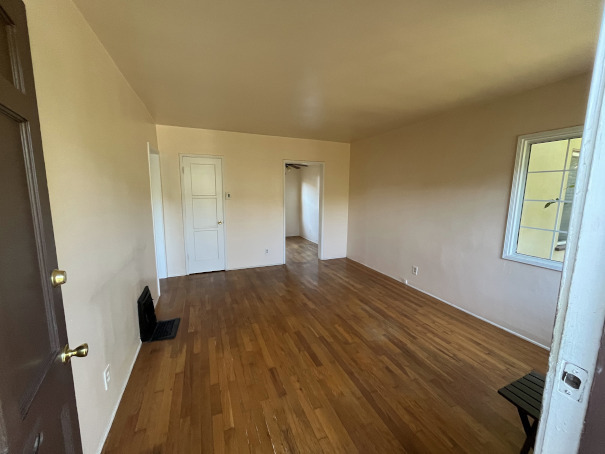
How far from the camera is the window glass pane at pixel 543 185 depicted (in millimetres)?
2362

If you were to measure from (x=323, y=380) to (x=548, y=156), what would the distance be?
9.81 feet

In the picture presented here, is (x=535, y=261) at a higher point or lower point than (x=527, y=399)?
higher

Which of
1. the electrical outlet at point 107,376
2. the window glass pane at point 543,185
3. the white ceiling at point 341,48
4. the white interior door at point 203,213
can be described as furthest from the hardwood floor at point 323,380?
the white ceiling at point 341,48

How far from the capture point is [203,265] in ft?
14.5

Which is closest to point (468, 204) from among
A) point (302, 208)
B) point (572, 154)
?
point (572, 154)

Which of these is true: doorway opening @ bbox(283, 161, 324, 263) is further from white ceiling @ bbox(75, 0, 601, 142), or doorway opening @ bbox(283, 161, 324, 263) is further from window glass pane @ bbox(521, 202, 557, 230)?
window glass pane @ bbox(521, 202, 557, 230)

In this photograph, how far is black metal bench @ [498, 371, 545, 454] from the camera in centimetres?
124

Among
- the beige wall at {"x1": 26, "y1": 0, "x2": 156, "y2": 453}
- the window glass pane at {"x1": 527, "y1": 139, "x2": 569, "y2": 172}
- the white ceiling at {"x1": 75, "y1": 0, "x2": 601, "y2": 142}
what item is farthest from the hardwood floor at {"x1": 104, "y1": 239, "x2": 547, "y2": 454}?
the white ceiling at {"x1": 75, "y1": 0, "x2": 601, "y2": 142}

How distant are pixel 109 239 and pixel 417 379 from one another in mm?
2542

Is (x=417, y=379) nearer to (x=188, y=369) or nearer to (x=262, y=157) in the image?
(x=188, y=369)

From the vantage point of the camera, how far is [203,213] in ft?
14.1

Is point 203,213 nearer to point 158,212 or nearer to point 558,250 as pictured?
point 158,212

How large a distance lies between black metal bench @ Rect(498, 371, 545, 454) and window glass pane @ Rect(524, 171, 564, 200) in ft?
6.03

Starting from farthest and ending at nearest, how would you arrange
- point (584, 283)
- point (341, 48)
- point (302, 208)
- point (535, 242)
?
1. point (302, 208)
2. point (535, 242)
3. point (341, 48)
4. point (584, 283)
